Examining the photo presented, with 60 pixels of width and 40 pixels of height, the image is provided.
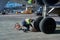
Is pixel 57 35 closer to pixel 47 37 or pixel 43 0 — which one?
pixel 47 37

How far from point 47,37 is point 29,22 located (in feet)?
12.8

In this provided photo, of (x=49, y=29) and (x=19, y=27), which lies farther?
(x=19, y=27)

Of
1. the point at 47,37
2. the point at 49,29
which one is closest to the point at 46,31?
the point at 49,29

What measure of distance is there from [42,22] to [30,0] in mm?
2083

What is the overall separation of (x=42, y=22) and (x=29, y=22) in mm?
2107

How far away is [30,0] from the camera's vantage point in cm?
2014

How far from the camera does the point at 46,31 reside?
18641 mm

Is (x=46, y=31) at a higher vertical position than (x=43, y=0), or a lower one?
lower

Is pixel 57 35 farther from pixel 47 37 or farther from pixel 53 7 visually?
pixel 53 7

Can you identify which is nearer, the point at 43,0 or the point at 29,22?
the point at 43,0

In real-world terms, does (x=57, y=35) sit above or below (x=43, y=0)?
below

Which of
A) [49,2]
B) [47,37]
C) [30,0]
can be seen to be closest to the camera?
[47,37]

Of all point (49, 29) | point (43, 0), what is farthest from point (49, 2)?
point (49, 29)

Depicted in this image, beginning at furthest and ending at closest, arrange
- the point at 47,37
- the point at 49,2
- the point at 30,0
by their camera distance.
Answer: the point at 30,0
the point at 49,2
the point at 47,37
